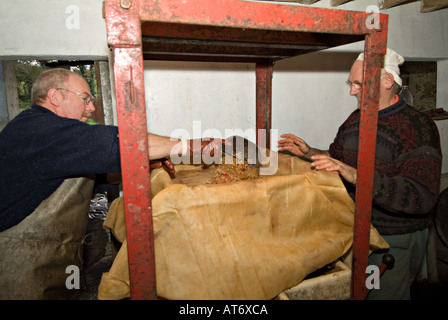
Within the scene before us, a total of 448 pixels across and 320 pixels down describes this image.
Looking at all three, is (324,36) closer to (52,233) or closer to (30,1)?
(52,233)

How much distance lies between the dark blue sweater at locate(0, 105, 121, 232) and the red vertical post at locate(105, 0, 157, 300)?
1.29 feet

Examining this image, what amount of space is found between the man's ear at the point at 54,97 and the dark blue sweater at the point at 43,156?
23 cm

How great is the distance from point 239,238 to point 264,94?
1.99 meters

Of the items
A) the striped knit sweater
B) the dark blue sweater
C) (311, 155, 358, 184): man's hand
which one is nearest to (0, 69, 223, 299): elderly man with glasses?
the dark blue sweater

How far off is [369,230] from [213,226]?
0.96m

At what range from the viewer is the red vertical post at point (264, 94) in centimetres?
304

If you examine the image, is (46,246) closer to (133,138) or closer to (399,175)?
(133,138)

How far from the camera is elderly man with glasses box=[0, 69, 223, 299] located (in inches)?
63.2

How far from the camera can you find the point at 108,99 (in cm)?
536

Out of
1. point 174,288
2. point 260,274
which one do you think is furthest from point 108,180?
point 260,274

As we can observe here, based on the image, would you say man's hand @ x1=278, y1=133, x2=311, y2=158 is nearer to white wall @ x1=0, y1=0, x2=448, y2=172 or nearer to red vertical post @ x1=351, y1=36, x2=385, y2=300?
white wall @ x1=0, y1=0, x2=448, y2=172

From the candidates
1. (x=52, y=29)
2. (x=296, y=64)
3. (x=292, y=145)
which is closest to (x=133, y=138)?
(x=292, y=145)

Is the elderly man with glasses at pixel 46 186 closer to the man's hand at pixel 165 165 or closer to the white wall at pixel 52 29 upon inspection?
the man's hand at pixel 165 165

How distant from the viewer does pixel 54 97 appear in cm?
204
